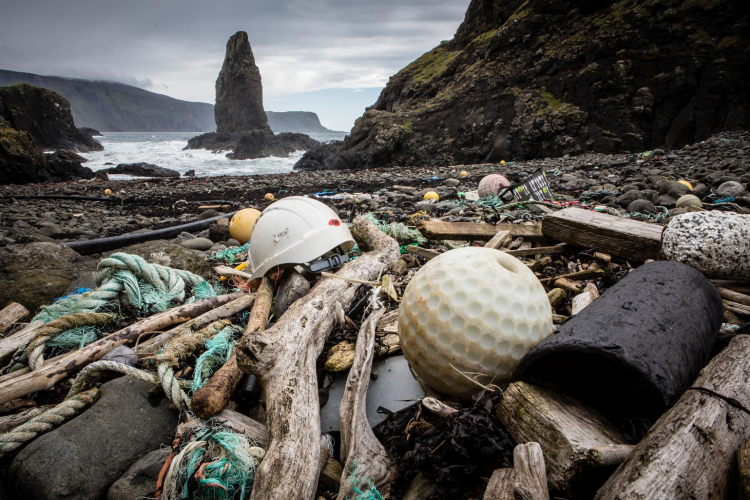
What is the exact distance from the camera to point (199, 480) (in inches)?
71.2

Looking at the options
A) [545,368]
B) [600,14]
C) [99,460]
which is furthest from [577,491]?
[600,14]

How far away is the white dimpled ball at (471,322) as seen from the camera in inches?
79.1

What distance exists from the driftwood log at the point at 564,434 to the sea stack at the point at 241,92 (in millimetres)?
98587

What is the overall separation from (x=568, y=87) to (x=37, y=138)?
71.6 meters

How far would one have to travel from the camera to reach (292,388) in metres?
2.15

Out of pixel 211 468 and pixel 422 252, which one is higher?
pixel 422 252

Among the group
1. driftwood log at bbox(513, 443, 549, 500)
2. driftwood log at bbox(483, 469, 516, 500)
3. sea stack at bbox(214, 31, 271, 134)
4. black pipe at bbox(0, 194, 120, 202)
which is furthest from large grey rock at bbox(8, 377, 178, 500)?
sea stack at bbox(214, 31, 271, 134)

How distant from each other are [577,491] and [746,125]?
83.1 ft

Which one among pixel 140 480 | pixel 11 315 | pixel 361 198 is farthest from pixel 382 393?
pixel 361 198

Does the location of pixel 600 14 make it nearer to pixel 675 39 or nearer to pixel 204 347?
pixel 675 39

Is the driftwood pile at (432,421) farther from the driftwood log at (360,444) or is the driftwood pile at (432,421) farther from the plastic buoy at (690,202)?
the plastic buoy at (690,202)

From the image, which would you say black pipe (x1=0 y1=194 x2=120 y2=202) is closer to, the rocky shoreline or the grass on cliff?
the rocky shoreline

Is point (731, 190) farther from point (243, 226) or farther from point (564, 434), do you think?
point (243, 226)

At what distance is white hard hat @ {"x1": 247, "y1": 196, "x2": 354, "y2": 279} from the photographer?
153 inches
